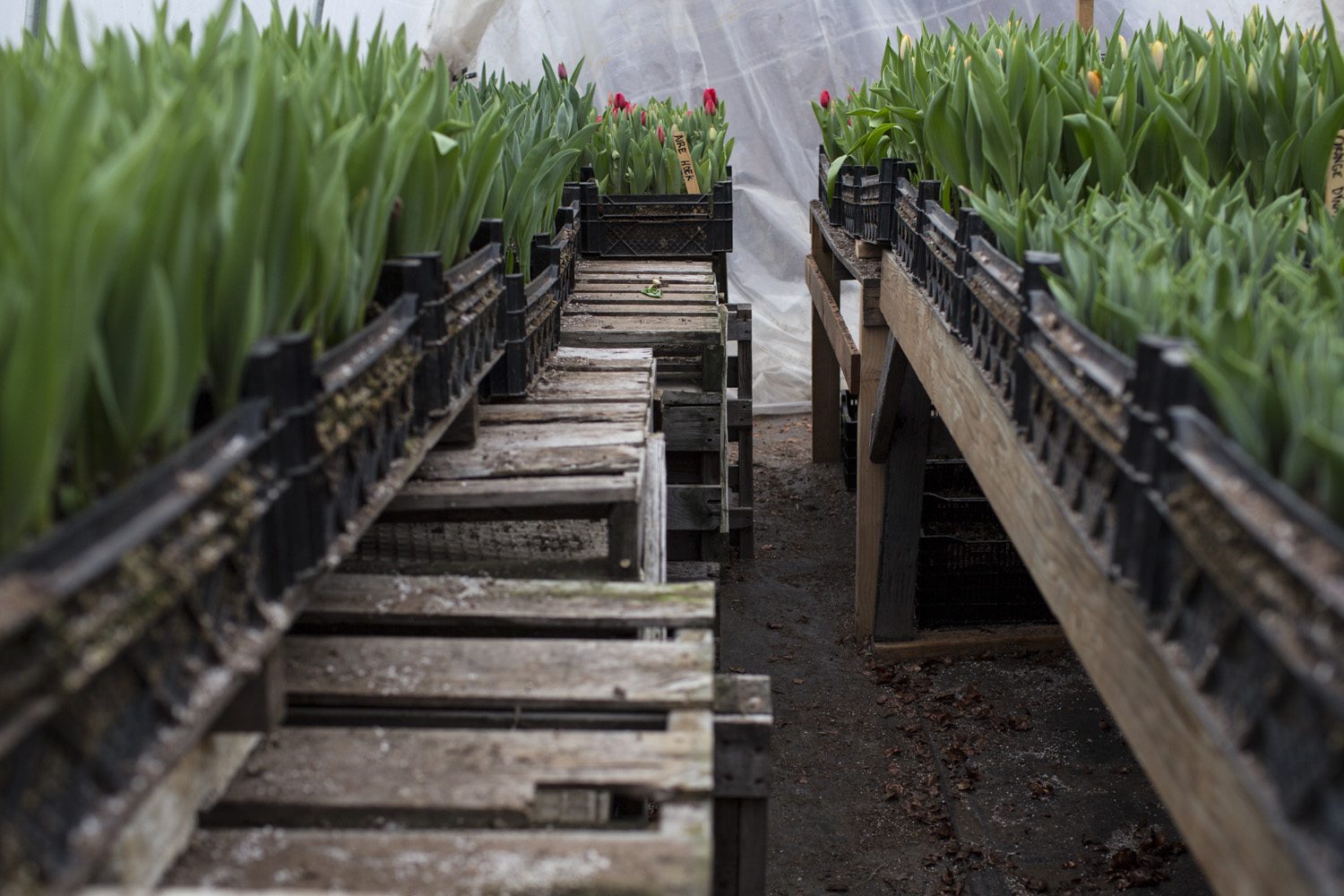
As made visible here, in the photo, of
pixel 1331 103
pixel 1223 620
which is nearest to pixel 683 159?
pixel 1331 103

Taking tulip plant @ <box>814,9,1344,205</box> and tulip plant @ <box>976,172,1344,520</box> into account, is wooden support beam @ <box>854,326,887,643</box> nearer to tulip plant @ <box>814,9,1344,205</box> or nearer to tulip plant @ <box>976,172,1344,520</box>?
tulip plant @ <box>814,9,1344,205</box>

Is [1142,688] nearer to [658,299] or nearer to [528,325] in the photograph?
[528,325]

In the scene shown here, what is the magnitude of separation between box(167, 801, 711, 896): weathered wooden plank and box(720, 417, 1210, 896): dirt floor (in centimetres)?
205

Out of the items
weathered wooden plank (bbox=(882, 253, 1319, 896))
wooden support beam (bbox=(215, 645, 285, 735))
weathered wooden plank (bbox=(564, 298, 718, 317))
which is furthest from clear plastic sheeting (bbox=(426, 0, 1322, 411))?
wooden support beam (bbox=(215, 645, 285, 735))

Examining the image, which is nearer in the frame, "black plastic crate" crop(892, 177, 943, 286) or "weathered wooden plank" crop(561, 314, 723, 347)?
"black plastic crate" crop(892, 177, 943, 286)

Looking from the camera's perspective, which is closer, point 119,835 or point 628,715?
point 119,835

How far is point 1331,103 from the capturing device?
2342 mm

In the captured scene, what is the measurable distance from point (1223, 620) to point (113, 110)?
1135mm

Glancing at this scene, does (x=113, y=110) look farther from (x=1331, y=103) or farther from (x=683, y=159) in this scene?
(x=683, y=159)

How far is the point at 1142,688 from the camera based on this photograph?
1.21 meters

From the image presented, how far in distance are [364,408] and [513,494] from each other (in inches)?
17.7

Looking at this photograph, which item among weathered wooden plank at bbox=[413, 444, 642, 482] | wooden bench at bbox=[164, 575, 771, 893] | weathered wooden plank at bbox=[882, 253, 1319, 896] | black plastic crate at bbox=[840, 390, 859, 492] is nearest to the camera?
weathered wooden plank at bbox=[882, 253, 1319, 896]

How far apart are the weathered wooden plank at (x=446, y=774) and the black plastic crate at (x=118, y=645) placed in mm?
181

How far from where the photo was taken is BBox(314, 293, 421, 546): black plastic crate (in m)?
1.28
